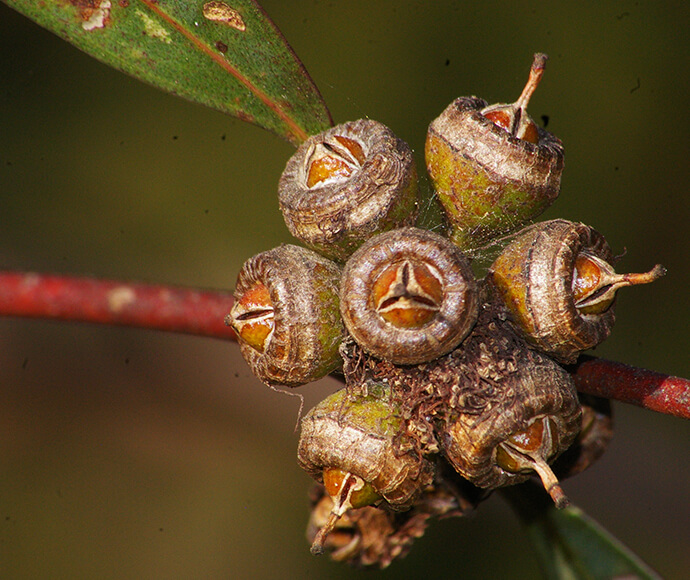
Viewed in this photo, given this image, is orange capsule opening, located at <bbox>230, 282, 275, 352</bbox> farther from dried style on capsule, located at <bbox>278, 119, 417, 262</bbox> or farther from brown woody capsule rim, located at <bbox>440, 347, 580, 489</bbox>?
brown woody capsule rim, located at <bbox>440, 347, 580, 489</bbox>

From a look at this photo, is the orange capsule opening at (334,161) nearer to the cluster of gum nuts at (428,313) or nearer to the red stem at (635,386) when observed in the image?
the cluster of gum nuts at (428,313)

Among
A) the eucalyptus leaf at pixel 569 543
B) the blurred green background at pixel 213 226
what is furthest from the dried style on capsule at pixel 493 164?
the blurred green background at pixel 213 226

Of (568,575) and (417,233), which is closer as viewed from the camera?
(417,233)

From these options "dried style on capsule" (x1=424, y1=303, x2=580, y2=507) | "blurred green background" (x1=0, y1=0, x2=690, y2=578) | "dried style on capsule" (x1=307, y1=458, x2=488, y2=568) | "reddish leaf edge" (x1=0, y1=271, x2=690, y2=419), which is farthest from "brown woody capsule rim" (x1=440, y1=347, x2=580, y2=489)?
"blurred green background" (x1=0, y1=0, x2=690, y2=578)

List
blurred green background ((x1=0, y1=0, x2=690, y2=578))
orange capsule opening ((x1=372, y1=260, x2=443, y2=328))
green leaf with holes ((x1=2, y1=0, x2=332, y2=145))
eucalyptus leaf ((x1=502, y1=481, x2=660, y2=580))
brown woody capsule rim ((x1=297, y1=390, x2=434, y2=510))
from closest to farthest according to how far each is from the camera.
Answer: orange capsule opening ((x1=372, y1=260, x2=443, y2=328)) → brown woody capsule rim ((x1=297, y1=390, x2=434, y2=510)) → green leaf with holes ((x1=2, y1=0, x2=332, y2=145)) → eucalyptus leaf ((x1=502, y1=481, x2=660, y2=580)) → blurred green background ((x1=0, y1=0, x2=690, y2=578))

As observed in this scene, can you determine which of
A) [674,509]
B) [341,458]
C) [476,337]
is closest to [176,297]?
[341,458]

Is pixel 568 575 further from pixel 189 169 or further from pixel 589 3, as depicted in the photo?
pixel 189 169
